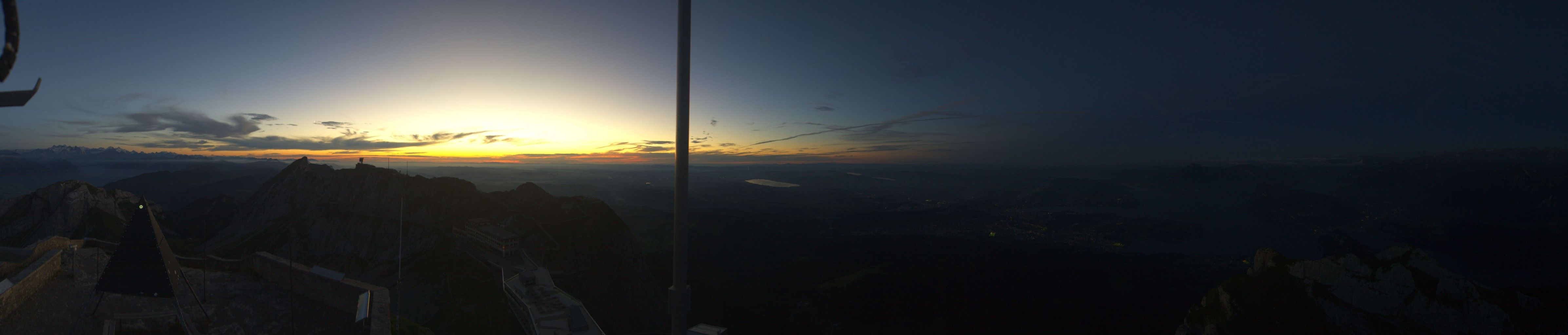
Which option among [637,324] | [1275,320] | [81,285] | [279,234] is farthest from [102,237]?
[1275,320]

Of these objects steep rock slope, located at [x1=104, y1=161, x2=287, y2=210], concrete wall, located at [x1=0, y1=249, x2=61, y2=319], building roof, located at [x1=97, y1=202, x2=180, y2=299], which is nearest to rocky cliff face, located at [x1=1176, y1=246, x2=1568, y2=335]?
building roof, located at [x1=97, y1=202, x2=180, y2=299]

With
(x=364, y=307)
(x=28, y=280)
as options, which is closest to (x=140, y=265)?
(x=28, y=280)

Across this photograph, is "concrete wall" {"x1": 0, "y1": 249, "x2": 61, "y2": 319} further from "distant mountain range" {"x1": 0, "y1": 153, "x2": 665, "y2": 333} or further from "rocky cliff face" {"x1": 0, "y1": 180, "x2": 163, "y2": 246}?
"rocky cliff face" {"x1": 0, "y1": 180, "x2": 163, "y2": 246}

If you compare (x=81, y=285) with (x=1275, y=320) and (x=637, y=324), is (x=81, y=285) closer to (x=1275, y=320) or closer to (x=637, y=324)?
(x=637, y=324)

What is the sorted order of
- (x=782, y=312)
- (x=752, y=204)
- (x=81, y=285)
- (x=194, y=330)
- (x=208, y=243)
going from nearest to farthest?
(x=194, y=330) → (x=81, y=285) → (x=208, y=243) → (x=782, y=312) → (x=752, y=204)

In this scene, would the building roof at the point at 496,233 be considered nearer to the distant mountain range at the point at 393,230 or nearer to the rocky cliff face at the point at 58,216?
the distant mountain range at the point at 393,230

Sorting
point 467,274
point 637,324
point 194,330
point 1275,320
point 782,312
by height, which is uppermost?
point 194,330
